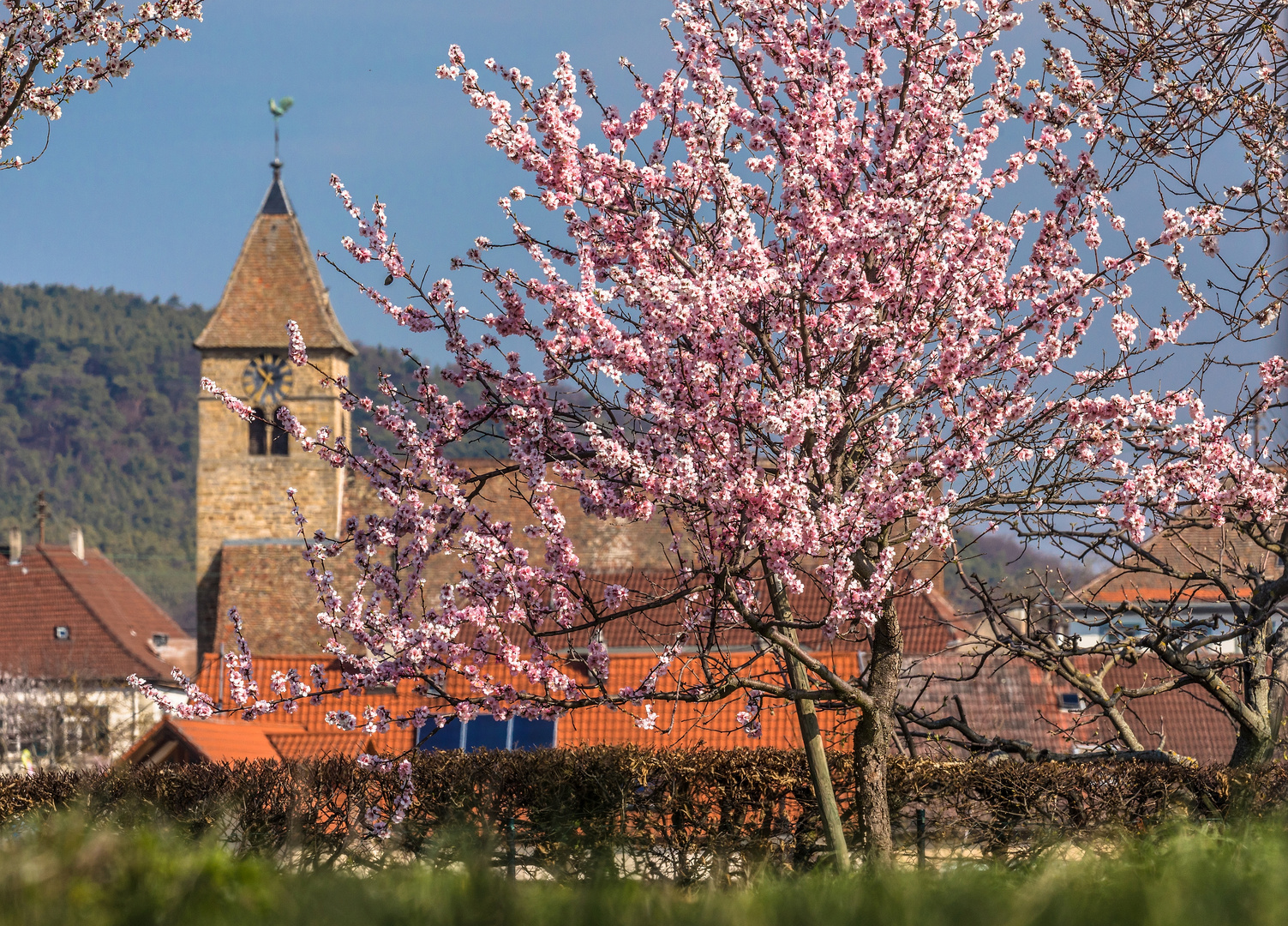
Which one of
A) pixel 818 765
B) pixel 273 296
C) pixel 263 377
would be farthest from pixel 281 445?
pixel 818 765

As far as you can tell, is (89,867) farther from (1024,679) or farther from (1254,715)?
(1024,679)

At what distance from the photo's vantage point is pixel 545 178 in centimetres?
852

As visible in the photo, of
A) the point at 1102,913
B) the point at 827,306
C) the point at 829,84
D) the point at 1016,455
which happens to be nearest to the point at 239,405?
the point at 827,306

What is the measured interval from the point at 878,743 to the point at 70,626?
4983 cm

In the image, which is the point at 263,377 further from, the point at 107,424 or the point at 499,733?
the point at 107,424

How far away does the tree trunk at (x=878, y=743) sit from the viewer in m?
8.37

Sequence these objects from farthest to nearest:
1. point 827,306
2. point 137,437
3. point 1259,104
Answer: point 137,437 → point 1259,104 → point 827,306

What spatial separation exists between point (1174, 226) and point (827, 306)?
2432 millimetres

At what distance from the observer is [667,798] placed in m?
11.2

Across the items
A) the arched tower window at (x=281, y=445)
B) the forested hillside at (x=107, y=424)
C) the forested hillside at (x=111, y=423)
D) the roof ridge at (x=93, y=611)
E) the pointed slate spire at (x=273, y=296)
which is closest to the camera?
the arched tower window at (x=281, y=445)

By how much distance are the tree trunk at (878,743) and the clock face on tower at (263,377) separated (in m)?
40.3

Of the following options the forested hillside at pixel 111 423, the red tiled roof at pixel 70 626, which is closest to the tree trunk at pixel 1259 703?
the red tiled roof at pixel 70 626

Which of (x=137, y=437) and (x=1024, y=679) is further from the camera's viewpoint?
(x=137, y=437)

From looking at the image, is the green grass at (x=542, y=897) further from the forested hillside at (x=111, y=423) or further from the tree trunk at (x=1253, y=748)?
the forested hillside at (x=111, y=423)
